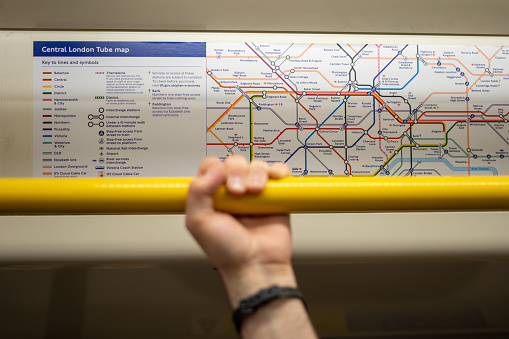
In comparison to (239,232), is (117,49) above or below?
above

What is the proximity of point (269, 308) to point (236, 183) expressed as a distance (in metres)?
0.18

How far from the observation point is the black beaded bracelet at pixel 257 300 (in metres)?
0.43

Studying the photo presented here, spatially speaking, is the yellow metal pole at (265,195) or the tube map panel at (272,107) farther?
the tube map panel at (272,107)

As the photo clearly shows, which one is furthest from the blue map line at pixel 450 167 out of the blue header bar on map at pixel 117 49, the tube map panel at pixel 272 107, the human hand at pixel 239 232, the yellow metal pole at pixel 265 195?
the blue header bar on map at pixel 117 49

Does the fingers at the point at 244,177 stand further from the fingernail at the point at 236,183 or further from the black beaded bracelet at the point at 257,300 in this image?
the black beaded bracelet at the point at 257,300

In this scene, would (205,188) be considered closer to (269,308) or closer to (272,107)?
(269,308)

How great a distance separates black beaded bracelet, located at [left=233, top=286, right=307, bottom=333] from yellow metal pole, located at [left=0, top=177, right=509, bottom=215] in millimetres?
109

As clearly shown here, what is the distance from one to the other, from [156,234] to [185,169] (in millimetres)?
171

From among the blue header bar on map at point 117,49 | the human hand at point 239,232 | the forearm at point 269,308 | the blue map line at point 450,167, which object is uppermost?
the blue header bar on map at point 117,49

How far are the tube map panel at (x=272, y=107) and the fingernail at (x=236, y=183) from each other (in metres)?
0.37

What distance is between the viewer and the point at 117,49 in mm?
785

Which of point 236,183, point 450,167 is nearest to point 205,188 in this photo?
point 236,183

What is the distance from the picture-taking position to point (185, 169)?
2.57 feet

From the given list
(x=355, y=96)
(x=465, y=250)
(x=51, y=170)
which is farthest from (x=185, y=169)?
(x=465, y=250)
